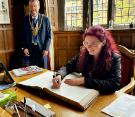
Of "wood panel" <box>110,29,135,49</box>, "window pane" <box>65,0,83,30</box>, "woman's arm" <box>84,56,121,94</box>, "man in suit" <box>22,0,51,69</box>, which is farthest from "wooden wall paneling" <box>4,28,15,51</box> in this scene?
"woman's arm" <box>84,56,121,94</box>

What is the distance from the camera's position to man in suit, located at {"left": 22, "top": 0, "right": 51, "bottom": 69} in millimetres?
3049

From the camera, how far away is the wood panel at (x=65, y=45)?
4.12 m

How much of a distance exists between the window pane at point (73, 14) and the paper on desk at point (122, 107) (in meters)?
3.19

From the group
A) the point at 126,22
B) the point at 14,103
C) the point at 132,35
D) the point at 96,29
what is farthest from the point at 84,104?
the point at 126,22

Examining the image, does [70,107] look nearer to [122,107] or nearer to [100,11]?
[122,107]

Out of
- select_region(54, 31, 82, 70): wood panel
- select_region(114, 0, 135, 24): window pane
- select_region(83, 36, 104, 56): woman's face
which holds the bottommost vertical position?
select_region(54, 31, 82, 70): wood panel

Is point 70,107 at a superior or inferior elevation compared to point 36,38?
inferior

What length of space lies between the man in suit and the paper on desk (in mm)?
2055

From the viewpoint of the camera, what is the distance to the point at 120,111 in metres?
0.97

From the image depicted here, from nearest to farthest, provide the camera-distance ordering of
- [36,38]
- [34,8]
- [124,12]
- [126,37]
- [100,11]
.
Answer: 1. [34,8]
2. [36,38]
3. [126,37]
4. [124,12]
5. [100,11]

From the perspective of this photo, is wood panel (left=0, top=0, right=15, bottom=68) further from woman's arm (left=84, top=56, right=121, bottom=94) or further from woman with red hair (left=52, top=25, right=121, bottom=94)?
woman's arm (left=84, top=56, right=121, bottom=94)

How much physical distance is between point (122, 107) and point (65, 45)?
10.8 feet

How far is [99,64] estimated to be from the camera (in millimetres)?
1390

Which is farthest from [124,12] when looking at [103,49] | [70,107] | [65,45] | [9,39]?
[70,107]
